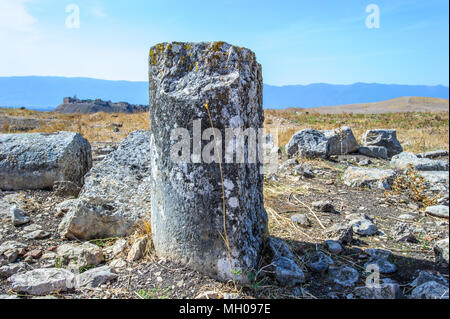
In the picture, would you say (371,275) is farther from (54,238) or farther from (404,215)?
(54,238)

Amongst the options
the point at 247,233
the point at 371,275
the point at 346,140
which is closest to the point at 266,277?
the point at 247,233

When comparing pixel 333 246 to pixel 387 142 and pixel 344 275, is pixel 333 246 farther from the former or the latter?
pixel 387 142

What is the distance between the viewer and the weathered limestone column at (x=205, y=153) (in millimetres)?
2414

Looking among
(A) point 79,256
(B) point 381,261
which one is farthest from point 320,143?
(A) point 79,256

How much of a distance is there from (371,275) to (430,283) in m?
0.51

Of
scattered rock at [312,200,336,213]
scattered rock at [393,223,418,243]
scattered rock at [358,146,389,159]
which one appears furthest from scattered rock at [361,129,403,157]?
scattered rock at [393,223,418,243]

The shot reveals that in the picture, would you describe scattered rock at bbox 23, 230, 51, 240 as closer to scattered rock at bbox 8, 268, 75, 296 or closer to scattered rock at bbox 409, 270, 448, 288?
scattered rock at bbox 8, 268, 75, 296

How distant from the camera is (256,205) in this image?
2.72 m

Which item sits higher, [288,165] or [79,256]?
[288,165]

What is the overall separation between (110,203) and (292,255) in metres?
2.00

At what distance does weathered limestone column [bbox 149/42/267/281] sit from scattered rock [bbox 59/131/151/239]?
1.04m

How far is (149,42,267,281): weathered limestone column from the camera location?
241 centimetres

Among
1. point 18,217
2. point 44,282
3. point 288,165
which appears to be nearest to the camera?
point 44,282

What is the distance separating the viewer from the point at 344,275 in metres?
2.59
